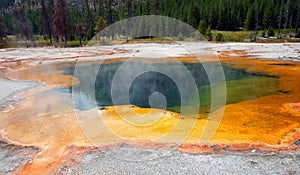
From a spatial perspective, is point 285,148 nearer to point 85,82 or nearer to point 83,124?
point 83,124

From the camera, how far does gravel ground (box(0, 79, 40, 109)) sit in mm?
18109

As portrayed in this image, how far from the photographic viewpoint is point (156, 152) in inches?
400

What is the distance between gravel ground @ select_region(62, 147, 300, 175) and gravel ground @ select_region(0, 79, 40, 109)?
10849 mm

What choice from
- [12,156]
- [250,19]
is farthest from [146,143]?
[250,19]

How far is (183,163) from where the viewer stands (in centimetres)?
924

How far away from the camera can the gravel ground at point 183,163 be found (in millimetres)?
8680

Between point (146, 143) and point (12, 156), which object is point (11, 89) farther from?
point (146, 143)

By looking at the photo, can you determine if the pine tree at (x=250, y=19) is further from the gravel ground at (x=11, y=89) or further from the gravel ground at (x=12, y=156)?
the gravel ground at (x=12, y=156)

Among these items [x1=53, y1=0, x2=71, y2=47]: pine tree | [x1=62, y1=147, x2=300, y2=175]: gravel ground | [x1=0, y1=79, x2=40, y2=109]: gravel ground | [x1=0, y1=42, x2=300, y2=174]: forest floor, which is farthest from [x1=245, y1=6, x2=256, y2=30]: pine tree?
[x1=62, y1=147, x2=300, y2=175]: gravel ground

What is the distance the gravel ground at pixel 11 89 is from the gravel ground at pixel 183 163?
10849mm

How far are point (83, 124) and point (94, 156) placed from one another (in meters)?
3.77

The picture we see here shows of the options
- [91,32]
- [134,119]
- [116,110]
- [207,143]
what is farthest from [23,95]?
[91,32]

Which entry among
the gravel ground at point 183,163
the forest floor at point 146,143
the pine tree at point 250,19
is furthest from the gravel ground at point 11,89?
the pine tree at point 250,19

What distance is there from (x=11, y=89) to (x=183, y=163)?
18.1 m
